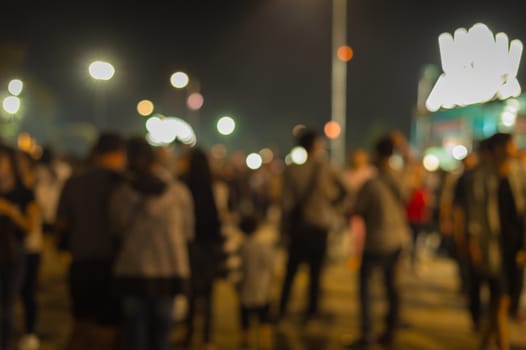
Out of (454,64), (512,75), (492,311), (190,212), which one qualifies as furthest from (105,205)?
(454,64)

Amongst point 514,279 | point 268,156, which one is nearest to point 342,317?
point 514,279

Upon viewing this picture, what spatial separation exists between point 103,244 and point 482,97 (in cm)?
620

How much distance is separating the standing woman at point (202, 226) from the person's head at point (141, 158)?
1.25 meters

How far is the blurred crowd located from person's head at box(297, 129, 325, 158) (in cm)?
2

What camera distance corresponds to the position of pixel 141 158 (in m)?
4.49

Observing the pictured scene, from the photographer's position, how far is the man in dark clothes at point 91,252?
4539mm

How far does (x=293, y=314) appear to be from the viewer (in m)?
7.81

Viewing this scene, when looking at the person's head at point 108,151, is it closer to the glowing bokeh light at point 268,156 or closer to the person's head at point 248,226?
the person's head at point 248,226

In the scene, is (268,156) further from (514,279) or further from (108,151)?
(108,151)

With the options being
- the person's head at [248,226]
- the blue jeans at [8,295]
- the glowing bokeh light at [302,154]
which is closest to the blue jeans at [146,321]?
the blue jeans at [8,295]

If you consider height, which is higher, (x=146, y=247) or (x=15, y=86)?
(x=15, y=86)

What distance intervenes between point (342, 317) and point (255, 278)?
1.96 metres

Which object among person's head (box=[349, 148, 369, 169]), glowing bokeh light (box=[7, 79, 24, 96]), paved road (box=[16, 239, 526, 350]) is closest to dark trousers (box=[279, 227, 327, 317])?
paved road (box=[16, 239, 526, 350])

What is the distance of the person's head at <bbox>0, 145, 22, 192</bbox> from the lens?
5.30m
